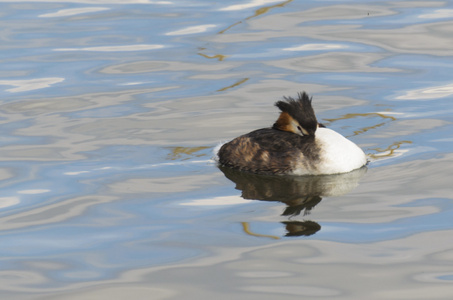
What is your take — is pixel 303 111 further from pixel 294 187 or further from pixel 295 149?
pixel 294 187

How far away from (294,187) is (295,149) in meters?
0.49

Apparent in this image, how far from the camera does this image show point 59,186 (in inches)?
370

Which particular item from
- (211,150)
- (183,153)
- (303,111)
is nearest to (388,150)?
(303,111)

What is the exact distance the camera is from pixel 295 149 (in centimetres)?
969

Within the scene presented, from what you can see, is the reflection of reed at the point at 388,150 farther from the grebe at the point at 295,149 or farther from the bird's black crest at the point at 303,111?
the bird's black crest at the point at 303,111

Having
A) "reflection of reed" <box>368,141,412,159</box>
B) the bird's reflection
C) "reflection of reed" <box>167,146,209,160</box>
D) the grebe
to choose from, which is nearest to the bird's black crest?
the grebe

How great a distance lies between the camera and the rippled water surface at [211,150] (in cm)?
717

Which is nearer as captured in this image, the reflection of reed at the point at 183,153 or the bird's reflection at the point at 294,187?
the bird's reflection at the point at 294,187

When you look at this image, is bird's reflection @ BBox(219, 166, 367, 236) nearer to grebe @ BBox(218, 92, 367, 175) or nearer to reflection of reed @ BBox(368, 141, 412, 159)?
grebe @ BBox(218, 92, 367, 175)

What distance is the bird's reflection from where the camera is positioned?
8820 millimetres

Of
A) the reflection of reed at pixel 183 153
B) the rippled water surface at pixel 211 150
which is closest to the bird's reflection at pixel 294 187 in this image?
the rippled water surface at pixel 211 150

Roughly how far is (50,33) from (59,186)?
7.49 m

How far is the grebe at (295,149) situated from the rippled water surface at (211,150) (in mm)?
158

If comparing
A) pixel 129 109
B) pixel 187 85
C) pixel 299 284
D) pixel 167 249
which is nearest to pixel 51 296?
pixel 167 249
